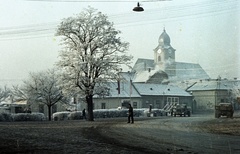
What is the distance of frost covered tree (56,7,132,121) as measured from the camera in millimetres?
28062

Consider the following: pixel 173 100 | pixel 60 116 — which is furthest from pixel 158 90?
pixel 60 116

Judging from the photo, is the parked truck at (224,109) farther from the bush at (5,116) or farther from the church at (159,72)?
the bush at (5,116)

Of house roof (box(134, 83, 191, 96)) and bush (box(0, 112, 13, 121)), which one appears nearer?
house roof (box(134, 83, 191, 96))

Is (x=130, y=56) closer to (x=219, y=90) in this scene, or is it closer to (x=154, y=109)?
(x=154, y=109)

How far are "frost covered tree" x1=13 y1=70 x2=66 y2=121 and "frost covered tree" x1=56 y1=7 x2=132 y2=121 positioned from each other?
4.38ft

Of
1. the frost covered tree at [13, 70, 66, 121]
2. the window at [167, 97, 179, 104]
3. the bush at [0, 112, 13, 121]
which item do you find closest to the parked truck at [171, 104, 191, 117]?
the window at [167, 97, 179, 104]

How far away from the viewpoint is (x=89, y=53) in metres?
28.4

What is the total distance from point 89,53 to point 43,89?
17.4ft

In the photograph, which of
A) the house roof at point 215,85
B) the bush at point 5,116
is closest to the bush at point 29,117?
the bush at point 5,116

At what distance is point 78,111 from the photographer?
1209 inches

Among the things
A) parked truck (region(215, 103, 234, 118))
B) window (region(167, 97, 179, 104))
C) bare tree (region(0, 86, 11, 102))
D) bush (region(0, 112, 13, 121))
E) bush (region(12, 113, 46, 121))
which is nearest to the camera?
parked truck (region(215, 103, 234, 118))

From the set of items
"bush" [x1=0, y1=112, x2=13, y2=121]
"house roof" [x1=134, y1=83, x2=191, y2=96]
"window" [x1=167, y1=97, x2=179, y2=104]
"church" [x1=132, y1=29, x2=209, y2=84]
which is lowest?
"bush" [x1=0, y1=112, x2=13, y2=121]

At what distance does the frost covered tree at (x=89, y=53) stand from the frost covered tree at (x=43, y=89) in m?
1.33

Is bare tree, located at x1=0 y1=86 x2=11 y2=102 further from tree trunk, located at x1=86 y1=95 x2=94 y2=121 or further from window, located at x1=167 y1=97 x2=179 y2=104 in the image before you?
window, located at x1=167 y1=97 x2=179 y2=104
